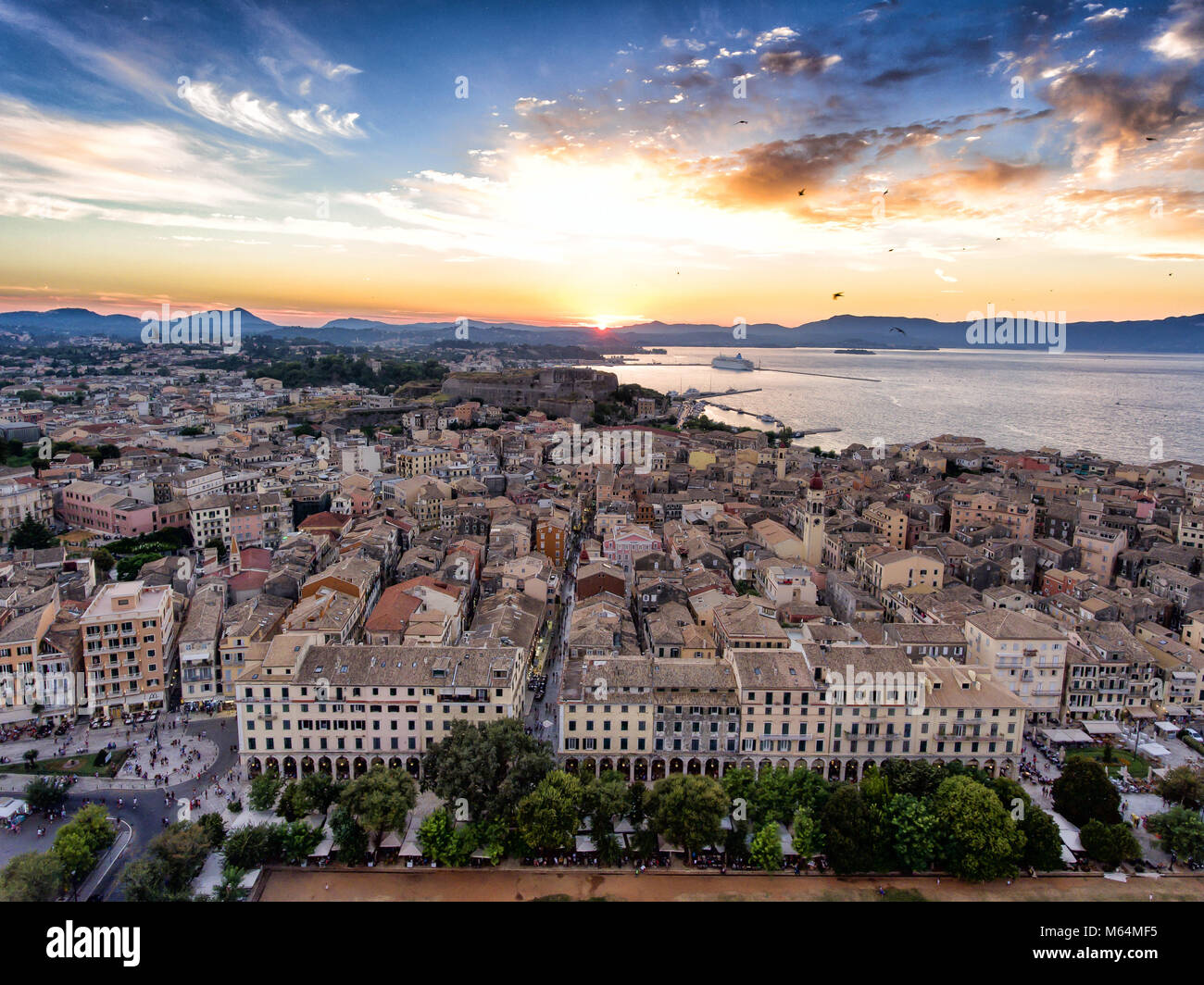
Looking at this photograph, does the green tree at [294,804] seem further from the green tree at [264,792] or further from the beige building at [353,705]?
the beige building at [353,705]

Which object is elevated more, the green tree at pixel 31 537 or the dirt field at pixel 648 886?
the green tree at pixel 31 537

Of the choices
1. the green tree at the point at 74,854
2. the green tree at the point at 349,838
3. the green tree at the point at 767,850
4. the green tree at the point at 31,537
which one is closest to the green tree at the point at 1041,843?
the green tree at the point at 767,850

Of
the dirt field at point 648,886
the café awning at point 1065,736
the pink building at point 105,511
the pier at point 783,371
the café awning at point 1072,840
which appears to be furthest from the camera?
the pier at point 783,371

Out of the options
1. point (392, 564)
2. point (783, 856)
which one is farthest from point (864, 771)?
point (392, 564)

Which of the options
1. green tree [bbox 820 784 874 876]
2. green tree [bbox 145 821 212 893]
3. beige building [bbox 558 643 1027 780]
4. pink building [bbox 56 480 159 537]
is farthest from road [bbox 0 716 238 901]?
pink building [bbox 56 480 159 537]

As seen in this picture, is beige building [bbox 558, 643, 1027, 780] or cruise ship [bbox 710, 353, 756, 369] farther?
cruise ship [bbox 710, 353, 756, 369]

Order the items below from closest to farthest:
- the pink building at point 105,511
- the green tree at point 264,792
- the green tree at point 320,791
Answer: the green tree at point 264,792, the green tree at point 320,791, the pink building at point 105,511

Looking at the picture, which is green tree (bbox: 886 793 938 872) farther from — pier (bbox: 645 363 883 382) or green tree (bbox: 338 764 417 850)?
pier (bbox: 645 363 883 382)
